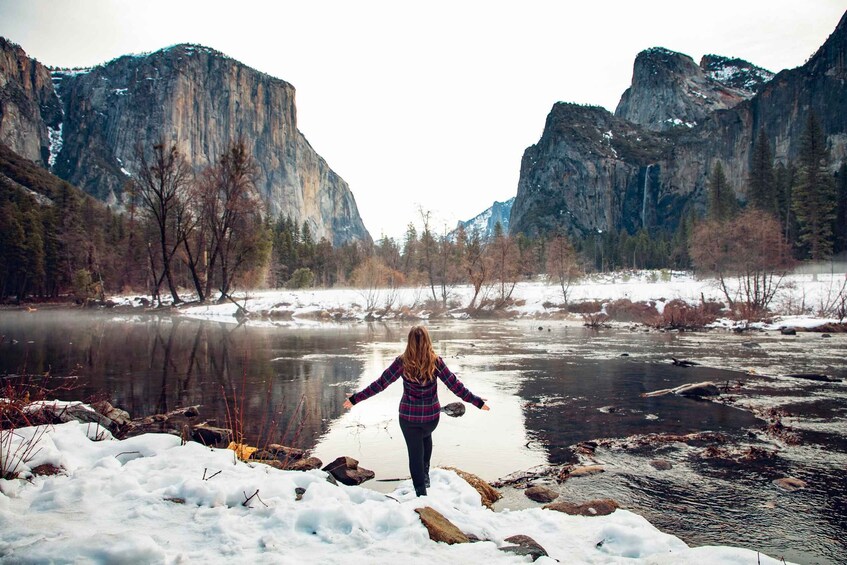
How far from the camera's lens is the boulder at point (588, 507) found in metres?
4.98

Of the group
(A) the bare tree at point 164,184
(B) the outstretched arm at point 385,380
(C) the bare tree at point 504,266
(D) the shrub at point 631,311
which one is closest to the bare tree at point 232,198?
(A) the bare tree at point 164,184

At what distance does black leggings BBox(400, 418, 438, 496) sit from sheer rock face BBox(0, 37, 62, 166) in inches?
7384

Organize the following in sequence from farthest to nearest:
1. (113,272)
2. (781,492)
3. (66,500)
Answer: (113,272), (781,492), (66,500)

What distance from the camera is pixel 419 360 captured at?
16.4ft

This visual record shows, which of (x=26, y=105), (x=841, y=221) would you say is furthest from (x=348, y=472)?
(x=26, y=105)

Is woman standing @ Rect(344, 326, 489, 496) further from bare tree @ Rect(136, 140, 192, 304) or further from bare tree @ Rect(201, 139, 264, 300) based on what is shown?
bare tree @ Rect(201, 139, 264, 300)

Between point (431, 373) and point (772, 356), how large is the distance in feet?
58.8

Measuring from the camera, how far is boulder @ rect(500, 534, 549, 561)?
12.0 ft

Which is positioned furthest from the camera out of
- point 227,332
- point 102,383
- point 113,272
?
point 113,272

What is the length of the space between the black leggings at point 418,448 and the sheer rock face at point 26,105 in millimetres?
187550

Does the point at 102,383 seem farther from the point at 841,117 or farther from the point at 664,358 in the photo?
the point at 841,117

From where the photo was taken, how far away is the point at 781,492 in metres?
5.86

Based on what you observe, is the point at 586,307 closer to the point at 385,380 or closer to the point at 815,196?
the point at 815,196

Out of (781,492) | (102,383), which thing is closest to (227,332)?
(102,383)
